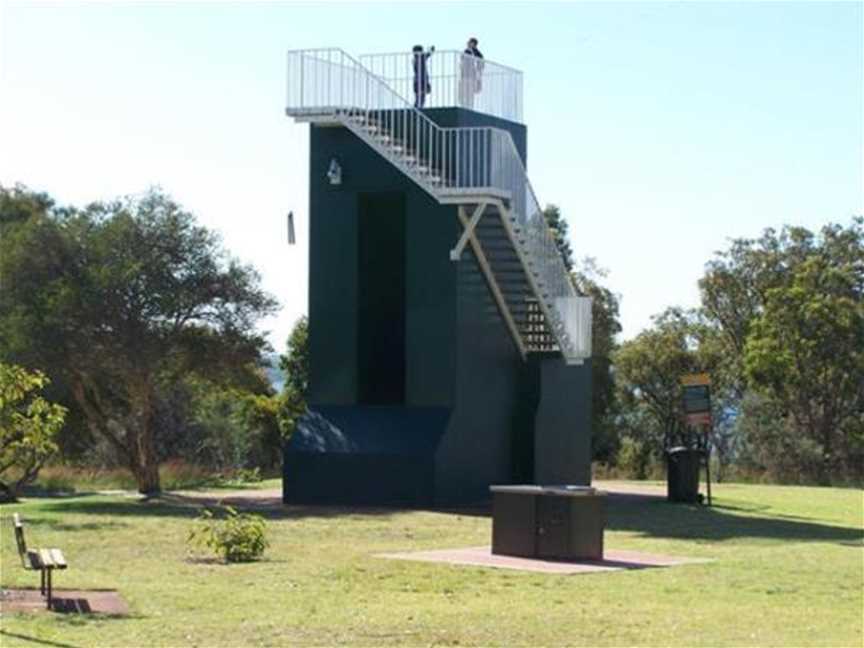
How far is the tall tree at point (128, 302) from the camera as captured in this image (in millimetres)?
31952

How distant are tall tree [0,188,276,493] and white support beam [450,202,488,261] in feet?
16.9

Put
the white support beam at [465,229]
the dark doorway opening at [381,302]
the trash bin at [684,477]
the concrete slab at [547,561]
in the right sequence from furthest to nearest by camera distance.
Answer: the dark doorway opening at [381,302] → the trash bin at [684,477] → the white support beam at [465,229] → the concrete slab at [547,561]

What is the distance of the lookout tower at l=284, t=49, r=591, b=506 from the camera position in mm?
30641

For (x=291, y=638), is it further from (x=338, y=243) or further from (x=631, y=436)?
(x=631, y=436)

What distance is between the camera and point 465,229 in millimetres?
30594

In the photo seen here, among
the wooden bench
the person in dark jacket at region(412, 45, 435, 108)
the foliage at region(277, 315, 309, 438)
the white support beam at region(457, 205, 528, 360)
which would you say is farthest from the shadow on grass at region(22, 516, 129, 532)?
the foliage at region(277, 315, 309, 438)

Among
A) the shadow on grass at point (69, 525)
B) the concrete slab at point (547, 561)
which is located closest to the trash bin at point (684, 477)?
the concrete slab at point (547, 561)

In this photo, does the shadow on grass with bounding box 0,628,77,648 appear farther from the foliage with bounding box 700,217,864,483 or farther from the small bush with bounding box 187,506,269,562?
the foliage with bounding box 700,217,864,483

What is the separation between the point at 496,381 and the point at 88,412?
8.40m

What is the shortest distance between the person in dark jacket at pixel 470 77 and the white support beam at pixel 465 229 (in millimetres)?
1989

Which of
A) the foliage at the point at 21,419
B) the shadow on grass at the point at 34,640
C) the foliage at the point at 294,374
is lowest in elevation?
the shadow on grass at the point at 34,640

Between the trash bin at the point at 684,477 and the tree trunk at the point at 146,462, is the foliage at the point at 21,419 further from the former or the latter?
the tree trunk at the point at 146,462

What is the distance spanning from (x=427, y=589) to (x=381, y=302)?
53.8 ft

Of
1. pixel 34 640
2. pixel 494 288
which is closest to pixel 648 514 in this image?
pixel 494 288
